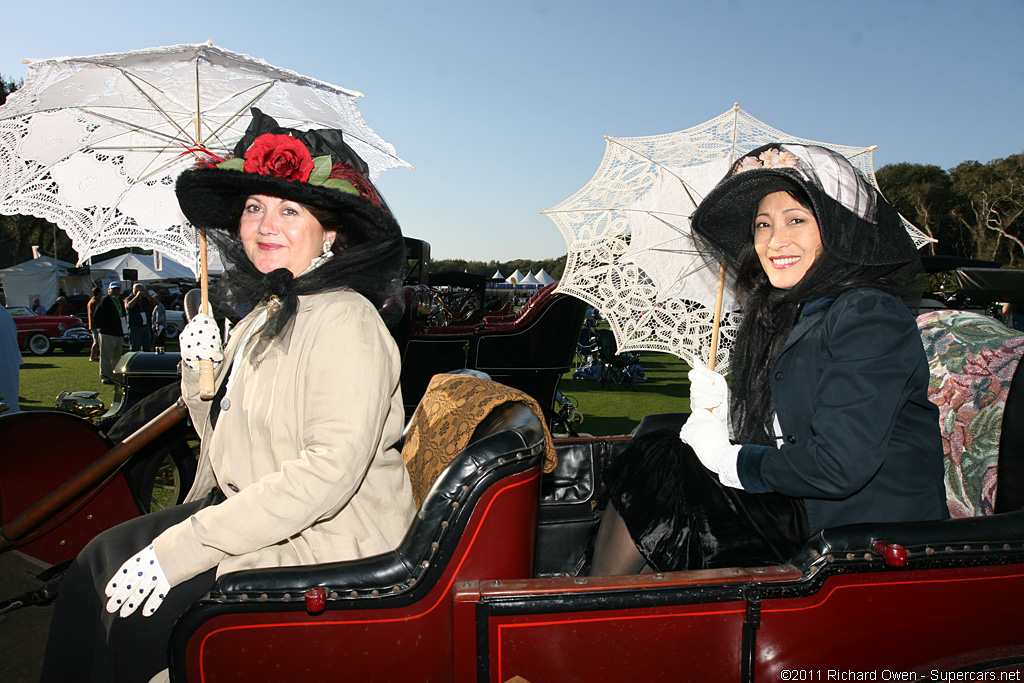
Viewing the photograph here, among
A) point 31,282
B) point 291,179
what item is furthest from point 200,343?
point 31,282

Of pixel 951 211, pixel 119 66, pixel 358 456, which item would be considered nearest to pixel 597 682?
pixel 358 456

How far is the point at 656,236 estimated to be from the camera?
2504 mm

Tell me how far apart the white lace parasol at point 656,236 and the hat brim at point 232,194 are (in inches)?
48.5

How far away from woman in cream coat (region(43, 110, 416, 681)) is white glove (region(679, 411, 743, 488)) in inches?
34.6

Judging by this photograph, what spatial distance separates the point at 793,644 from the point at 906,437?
0.63 metres

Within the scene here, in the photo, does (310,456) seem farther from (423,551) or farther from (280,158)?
(280,158)

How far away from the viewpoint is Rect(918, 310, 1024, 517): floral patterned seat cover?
1859 mm

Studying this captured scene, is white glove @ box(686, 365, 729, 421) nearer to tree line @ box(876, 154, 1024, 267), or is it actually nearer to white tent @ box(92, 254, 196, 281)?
white tent @ box(92, 254, 196, 281)

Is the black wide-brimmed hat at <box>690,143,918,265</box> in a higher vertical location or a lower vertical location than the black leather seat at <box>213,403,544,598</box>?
higher

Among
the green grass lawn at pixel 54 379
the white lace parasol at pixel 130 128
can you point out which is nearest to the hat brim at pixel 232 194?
the white lace parasol at pixel 130 128

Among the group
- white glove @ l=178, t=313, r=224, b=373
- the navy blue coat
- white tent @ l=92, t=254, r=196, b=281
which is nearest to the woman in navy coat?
the navy blue coat

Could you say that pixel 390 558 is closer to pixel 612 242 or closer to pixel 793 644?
pixel 793 644

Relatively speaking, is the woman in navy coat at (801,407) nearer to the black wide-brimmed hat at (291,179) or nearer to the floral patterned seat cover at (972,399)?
the floral patterned seat cover at (972,399)

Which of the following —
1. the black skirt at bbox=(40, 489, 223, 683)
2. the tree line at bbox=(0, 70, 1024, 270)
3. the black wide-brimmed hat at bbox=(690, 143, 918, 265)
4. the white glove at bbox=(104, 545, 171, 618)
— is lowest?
the black skirt at bbox=(40, 489, 223, 683)
